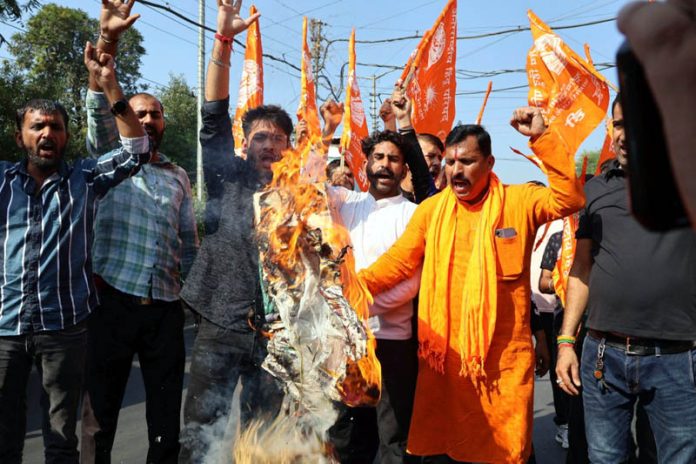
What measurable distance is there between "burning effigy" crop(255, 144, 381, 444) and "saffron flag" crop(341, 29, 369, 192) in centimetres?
293

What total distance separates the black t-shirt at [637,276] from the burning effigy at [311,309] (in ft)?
3.64

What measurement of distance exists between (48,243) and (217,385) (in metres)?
1.22

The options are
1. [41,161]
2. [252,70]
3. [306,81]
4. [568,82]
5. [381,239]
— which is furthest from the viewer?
[252,70]

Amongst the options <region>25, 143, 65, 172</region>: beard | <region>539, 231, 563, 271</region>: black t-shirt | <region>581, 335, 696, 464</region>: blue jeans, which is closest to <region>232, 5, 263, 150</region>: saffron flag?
<region>25, 143, 65, 172</region>: beard

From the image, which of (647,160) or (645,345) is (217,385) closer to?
(645,345)

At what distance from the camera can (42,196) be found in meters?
3.39

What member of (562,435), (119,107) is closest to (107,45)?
(119,107)

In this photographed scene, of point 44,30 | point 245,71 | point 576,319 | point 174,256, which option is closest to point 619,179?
point 576,319

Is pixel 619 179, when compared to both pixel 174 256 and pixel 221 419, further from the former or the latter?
pixel 174 256

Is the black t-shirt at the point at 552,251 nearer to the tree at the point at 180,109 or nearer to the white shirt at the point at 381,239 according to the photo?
the white shirt at the point at 381,239

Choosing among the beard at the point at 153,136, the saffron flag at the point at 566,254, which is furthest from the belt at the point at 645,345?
the beard at the point at 153,136

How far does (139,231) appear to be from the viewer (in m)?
3.68

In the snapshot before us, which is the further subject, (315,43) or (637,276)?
(315,43)

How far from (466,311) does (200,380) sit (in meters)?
1.36
